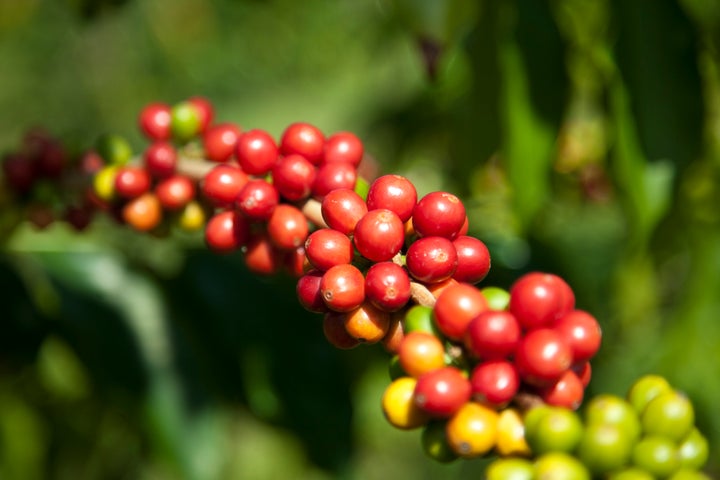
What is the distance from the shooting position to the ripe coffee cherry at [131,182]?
1.42m

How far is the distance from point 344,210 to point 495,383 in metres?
0.29

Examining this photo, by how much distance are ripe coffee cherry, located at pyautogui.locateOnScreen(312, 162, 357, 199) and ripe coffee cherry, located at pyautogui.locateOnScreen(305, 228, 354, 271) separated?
0.17 m

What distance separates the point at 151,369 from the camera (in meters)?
1.90

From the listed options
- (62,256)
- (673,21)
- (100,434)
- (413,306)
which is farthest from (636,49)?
(100,434)

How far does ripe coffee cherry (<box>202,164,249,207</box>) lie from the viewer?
1.21m

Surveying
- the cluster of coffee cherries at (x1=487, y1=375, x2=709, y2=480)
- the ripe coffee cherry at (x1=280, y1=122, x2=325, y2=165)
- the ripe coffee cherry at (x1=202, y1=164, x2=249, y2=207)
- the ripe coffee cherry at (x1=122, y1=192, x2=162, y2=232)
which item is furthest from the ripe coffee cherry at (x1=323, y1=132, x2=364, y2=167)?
the cluster of coffee cherries at (x1=487, y1=375, x2=709, y2=480)

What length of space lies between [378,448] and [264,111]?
11.4 ft

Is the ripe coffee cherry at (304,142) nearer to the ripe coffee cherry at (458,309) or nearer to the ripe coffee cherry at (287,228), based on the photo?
the ripe coffee cherry at (287,228)

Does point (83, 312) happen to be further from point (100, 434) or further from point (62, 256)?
point (100, 434)

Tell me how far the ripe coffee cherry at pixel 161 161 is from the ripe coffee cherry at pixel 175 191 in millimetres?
16

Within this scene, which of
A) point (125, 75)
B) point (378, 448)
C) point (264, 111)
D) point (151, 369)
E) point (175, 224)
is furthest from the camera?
point (264, 111)

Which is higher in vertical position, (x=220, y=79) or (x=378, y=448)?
(x=220, y=79)

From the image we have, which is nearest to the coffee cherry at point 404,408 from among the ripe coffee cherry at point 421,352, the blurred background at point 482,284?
the ripe coffee cherry at point 421,352

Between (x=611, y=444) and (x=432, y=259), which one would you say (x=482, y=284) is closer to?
(x=432, y=259)
